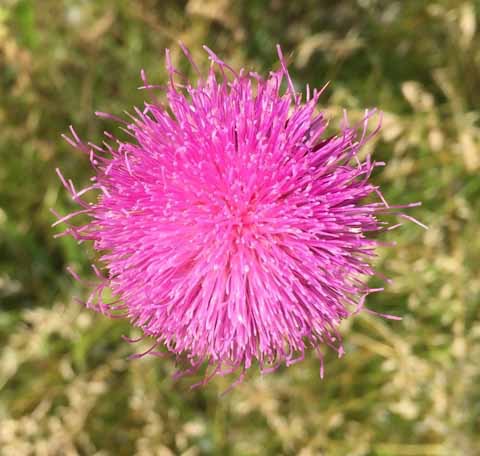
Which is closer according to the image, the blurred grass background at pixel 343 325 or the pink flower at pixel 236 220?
the pink flower at pixel 236 220

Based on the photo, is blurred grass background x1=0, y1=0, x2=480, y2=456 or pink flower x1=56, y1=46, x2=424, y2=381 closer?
pink flower x1=56, y1=46, x2=424, y2=381

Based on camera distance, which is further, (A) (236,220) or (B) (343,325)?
(B) (343,325)

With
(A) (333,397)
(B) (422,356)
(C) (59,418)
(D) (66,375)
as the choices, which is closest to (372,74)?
(B) (422,356)

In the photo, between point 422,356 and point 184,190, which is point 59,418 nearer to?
point 184,190

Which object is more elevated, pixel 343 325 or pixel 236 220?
pixel 236 220
